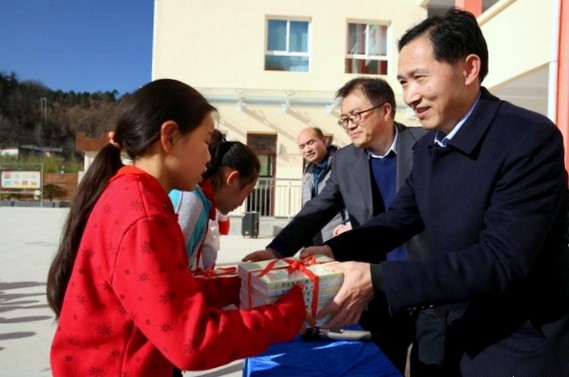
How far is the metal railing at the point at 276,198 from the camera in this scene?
A: 1347 cm

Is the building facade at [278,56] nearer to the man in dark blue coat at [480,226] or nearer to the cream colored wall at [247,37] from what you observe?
the cream colored wall at [247,37]

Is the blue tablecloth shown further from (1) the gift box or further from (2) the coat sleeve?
(2) the coat sleeve

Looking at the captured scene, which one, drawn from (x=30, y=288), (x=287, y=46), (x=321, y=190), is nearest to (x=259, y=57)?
(x=287, y=46)

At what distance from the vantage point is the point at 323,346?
2.15 m

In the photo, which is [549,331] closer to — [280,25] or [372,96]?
[372,96]

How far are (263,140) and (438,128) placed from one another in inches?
525

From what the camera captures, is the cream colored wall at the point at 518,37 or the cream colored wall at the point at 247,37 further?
the cream colored wall at the point at 247,37

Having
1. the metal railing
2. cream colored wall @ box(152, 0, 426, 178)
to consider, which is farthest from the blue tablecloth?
cream colored wall @ box(152, 0, 426, 178)

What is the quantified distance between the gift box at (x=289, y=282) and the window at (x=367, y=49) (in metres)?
13.8

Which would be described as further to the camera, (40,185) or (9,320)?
(40,185)

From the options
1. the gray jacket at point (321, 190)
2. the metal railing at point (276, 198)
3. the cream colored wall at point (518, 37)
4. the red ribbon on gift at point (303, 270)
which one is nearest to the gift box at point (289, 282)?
the red ribbon on gift at point (303, 270)

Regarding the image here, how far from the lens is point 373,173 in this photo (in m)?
2.90

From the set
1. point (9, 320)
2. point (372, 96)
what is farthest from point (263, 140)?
point (372, 96)

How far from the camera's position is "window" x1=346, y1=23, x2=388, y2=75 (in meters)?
14.7
